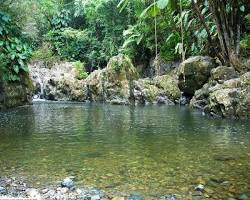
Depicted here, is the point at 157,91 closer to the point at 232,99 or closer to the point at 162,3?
the point at 232,99

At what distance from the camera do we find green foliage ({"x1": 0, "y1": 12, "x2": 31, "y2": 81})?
19994 millimetres

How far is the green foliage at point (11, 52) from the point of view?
787 inches

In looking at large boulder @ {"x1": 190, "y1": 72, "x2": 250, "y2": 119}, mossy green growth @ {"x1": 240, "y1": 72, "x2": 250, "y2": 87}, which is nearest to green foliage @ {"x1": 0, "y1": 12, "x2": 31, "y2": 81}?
large boulder @ {"x1": 190, "y1": 72, "x2": 250, "y2": 119}

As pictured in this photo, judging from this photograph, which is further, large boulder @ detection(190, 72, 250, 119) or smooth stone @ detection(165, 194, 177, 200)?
large boulder @ detection(190, 72, 250, 119)

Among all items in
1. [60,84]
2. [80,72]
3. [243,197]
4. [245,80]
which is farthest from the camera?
[80,72]

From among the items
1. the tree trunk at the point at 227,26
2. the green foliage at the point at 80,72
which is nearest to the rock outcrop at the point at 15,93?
the green foliage at the point at 80,72

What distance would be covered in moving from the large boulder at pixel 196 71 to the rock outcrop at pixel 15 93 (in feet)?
26.9

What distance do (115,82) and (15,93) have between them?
21.9ft

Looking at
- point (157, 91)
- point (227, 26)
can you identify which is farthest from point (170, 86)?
point (227, 26)

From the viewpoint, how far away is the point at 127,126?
12.4 meters

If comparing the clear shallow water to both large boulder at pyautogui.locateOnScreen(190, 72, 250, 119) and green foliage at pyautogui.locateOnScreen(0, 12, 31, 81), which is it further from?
green foliage at pyautogui.locateOnScreen(0, 12, 31, 81)

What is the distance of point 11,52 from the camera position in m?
21.0

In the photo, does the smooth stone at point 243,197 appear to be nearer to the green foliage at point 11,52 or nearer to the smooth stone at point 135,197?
the smooth stone at point 135,197

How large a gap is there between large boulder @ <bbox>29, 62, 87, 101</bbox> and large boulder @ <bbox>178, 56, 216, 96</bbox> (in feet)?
29.0
